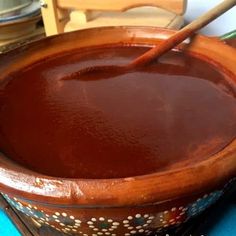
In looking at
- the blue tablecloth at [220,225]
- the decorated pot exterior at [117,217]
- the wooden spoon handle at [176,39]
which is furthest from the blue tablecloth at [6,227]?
the wooden spoon handle at [176,39]

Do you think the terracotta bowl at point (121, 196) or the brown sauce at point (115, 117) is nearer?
the terracotta bowl at point (121, 196)

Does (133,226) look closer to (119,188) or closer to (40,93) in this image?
(119,188)

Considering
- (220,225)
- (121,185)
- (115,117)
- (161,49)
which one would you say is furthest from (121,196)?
(161,49)

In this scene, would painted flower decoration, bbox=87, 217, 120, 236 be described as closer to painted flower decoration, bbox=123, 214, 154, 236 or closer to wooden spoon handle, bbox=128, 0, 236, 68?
painted flower decoration, bbox=123, 214, 154, 236

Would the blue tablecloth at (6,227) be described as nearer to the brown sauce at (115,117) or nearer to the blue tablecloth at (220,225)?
the blue tablecloth at (220,225)

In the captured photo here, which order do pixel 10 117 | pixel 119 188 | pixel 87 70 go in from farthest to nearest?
pixel 87 70, pixel 10 117, pixel 119 188

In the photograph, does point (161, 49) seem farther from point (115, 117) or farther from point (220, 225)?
point (220, 225)

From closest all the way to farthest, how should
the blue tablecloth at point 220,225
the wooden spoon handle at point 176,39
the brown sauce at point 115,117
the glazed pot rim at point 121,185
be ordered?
the glazed pot rim at point 121,185 < the brown sauce at point 115,117 < the blue tablecloth at point 220,225 < the wooden spoon handle at point 176,39

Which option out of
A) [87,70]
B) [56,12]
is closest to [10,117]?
[87,70]
